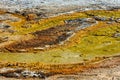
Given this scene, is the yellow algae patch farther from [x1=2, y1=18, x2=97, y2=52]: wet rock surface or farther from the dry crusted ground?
[x1=2, y1=18, x2=97, y2=52]: wet rock surface

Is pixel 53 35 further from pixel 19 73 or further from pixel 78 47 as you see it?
pixel 19 73

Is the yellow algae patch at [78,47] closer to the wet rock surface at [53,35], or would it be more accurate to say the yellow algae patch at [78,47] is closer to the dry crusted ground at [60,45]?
the dry crusted ground at [60,45]

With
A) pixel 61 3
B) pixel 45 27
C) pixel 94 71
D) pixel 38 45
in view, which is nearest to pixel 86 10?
pixel 61 3

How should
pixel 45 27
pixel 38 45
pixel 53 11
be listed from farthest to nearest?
pixel 53 11, pixel 45 27, pixel 38 45

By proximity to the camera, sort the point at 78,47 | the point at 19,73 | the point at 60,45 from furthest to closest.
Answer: the point at 60,45, the point at 78,47, the point at 19,73

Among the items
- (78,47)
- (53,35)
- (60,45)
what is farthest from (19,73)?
(53,35)

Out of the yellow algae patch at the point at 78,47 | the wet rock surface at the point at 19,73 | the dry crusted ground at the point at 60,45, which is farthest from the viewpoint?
the yellow algae patch at the point at 78,47

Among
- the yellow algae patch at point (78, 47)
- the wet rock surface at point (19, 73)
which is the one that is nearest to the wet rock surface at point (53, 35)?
the yellow algae patch at point (78, 47)

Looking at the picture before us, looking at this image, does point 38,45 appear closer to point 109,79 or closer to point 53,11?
point 109,79

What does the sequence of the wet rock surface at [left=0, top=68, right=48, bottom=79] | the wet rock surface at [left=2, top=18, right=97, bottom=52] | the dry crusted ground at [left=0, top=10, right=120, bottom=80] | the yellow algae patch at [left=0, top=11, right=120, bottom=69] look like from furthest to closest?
the wet rock surface at [left=2, top=18, right=97, bottom=52] → the yellow algae patch at [left=0, top=11, right=120, bottom=69] → the dry crusted ground at [left=0, top=10, right=120, bottom=80] → the wet rock surface at [left=0, top=68, right=48, bottom=79]

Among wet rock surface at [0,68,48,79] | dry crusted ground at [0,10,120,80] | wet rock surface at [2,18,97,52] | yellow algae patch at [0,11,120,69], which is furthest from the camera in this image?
wet rock surface at [2,18,97,52]

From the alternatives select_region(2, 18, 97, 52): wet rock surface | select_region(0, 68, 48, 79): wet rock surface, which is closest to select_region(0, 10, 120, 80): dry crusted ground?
select_region(2, 18, 97, 52): wet rock surface
